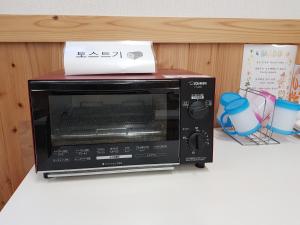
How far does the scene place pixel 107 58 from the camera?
2.19 feet

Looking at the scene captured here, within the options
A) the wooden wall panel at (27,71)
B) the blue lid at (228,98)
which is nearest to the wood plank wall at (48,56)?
the wooden wall panel at (27,71)

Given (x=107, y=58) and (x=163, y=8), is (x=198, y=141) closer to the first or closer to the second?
(x=107, y=58)

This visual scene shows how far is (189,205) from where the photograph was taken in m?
0.53

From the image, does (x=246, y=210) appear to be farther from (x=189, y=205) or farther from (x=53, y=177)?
(x=53, y=177)

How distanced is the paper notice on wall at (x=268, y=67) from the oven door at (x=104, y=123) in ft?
1.63

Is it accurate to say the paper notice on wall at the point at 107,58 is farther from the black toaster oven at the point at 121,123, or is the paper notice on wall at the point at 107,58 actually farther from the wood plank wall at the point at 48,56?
the wood plank wall at the point at 48,56

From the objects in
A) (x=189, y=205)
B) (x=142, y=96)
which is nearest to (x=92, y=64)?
(x=142, y=96)

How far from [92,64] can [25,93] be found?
14.4 inches

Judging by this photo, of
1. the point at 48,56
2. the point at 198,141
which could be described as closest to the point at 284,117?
the point at 198,141

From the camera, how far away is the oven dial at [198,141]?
25.2 inches

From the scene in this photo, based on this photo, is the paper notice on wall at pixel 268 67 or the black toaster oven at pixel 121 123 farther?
the paper notice on wall at pixel 268 67

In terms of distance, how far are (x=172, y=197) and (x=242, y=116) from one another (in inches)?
15.6

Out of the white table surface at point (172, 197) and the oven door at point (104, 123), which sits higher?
the oven door at point (104, 123)

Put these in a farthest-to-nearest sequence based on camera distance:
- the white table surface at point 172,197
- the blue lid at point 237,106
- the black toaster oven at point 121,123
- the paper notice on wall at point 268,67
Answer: the paper notice on wall at point 268,67, the blue lid at point 237,106, the black toaster oven at point 121,123, the white table surface at point 172,197
